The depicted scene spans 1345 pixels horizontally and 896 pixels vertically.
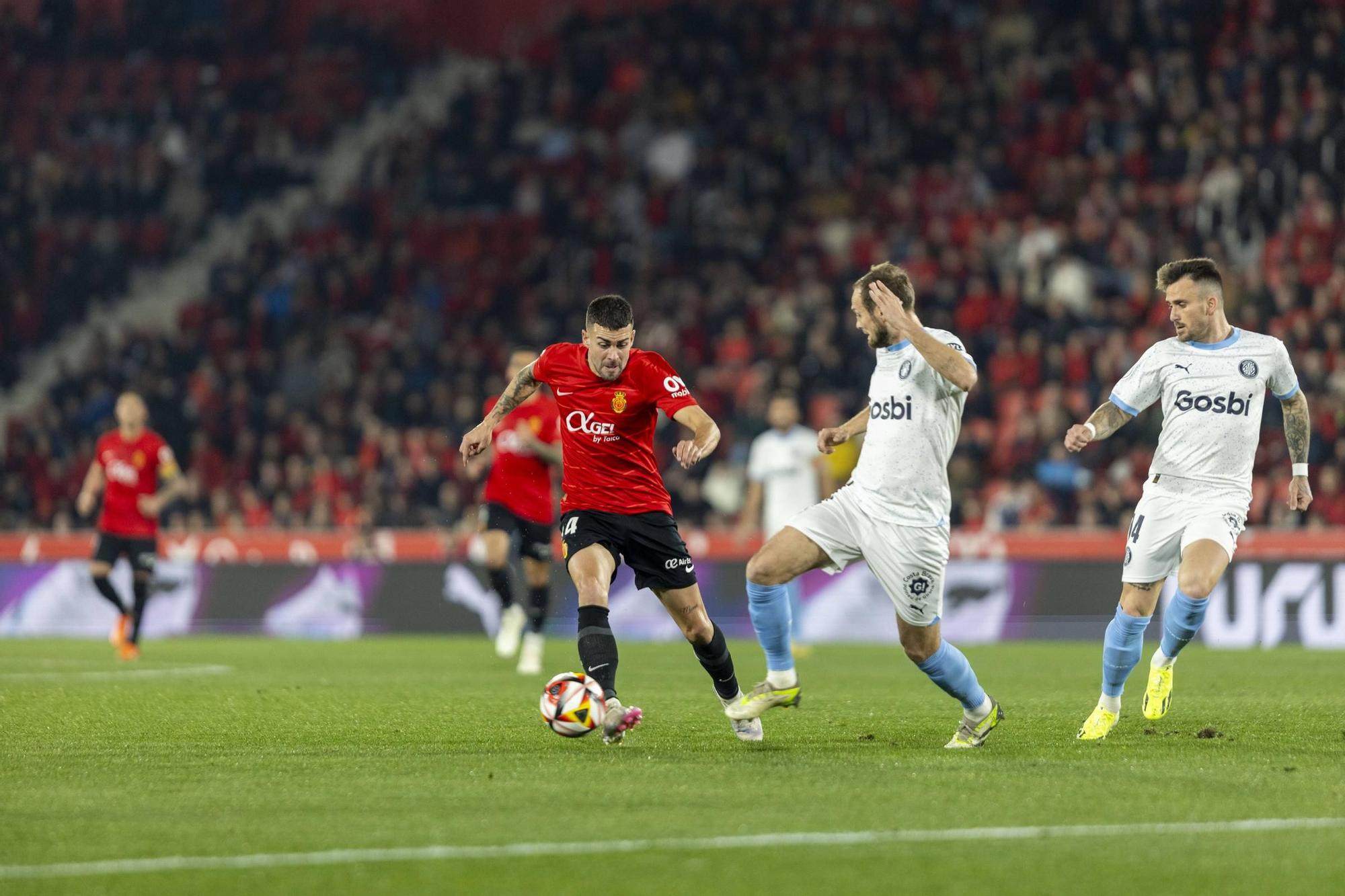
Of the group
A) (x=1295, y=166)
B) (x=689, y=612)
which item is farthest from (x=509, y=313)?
(x=689, y=612)

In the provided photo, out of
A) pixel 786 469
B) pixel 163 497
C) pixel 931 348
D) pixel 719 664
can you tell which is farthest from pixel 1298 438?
pixel 163 497

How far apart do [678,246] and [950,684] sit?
19833 mm

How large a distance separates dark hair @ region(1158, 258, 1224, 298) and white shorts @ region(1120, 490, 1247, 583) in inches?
41.9

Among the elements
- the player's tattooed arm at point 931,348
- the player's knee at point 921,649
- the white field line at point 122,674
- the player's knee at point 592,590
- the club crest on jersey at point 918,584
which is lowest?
the white field line at point 122,674

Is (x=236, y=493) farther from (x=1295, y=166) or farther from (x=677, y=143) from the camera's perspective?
(x=1295, y=166)

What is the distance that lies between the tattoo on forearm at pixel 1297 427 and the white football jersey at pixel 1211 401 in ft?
0.29

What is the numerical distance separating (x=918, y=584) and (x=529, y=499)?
7.04 metres

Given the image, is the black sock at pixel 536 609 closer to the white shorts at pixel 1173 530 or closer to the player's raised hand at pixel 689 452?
the white shorts at pixel 1173 530

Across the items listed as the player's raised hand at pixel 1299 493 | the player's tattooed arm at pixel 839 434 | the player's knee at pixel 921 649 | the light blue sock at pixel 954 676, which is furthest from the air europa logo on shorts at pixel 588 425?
the player's raised hand at pixel 1299 493

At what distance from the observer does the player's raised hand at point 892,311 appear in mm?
8359

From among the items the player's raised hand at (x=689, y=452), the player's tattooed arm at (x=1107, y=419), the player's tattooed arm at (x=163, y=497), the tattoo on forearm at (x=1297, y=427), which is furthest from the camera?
the player's tattooed arm at (x=163, y=497)

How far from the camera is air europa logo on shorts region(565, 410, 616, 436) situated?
887 cm

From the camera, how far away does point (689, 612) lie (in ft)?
29.0

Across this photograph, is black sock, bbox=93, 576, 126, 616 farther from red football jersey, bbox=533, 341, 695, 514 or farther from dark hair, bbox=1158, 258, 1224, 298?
dark hair, bbox=1158, 258, 1224, 298
